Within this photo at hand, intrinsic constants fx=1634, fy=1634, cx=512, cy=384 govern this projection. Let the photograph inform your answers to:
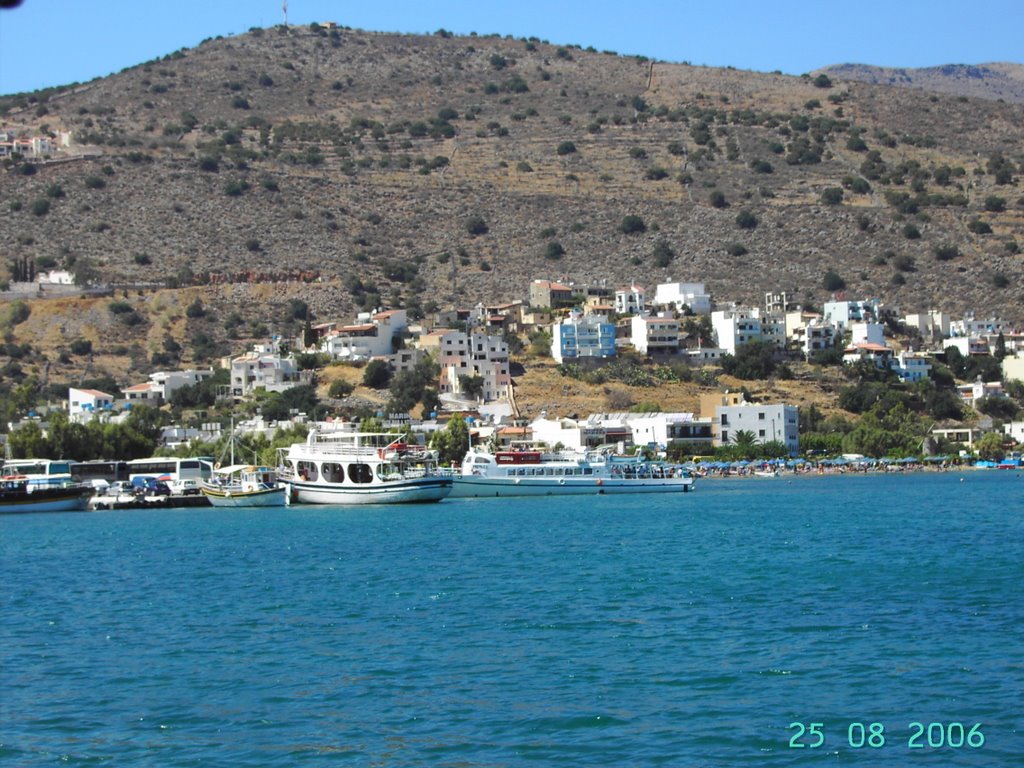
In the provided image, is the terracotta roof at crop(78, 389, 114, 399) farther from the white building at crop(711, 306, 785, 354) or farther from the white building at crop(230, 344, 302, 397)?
the white building at crop(711, 306, 785, 354)

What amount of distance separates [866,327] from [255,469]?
49.5m

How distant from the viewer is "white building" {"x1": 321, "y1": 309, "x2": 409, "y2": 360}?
10700cm

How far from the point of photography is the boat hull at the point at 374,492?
72.6 meters

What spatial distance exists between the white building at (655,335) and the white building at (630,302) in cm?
482

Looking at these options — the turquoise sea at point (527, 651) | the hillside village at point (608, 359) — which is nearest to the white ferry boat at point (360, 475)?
the hillside village at point (608, 359)

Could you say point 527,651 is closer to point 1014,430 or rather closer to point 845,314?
point 1014,430

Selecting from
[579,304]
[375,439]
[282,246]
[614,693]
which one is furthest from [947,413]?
[614,693]

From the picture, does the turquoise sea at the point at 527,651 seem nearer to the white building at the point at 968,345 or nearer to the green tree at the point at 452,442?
the green tree at the point at 452,442

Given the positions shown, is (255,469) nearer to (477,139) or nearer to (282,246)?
(282,246)

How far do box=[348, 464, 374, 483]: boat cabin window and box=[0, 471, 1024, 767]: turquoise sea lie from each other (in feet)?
81.1

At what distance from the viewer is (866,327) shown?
11044cm

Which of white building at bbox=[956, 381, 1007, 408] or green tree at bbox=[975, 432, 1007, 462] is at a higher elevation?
white building at bbox=[956, 381, 1007, 408]

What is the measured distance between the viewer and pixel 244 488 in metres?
75.4

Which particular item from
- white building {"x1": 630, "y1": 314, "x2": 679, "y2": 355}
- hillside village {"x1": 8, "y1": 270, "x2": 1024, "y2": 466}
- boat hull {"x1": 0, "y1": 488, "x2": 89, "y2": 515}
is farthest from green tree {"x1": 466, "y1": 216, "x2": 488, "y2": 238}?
boat hull {"x1": 0, "y1": 488, "x2": 89, "y2": 515}
